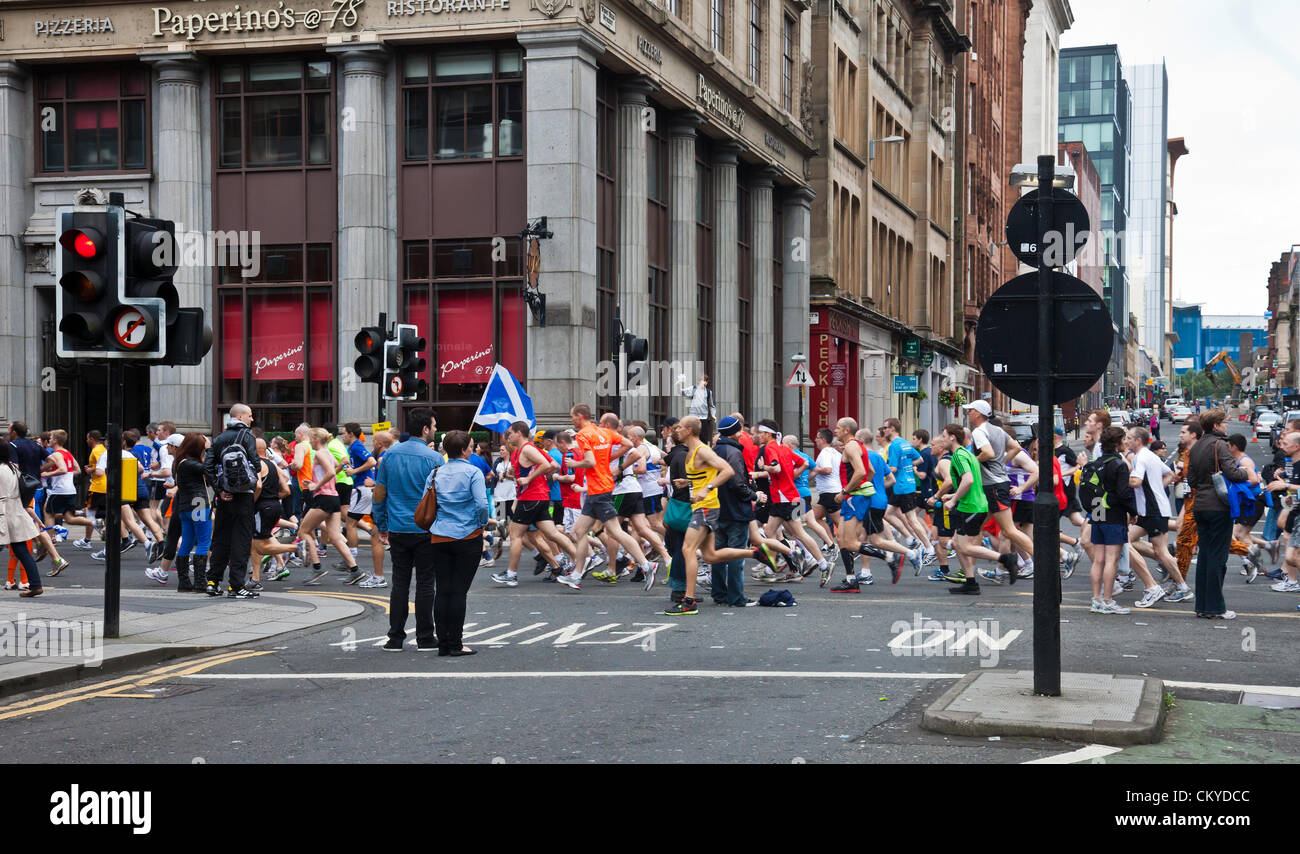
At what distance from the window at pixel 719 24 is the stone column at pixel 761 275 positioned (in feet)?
15.6

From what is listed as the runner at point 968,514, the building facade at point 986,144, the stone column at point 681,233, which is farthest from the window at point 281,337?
the building facade at point 986,144

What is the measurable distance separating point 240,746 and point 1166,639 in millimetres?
7759

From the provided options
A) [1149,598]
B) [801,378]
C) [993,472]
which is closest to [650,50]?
[801,378]

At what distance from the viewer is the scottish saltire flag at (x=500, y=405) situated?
73.9 feet

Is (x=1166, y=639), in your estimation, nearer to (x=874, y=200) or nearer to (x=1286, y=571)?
(x=1286, y=571)

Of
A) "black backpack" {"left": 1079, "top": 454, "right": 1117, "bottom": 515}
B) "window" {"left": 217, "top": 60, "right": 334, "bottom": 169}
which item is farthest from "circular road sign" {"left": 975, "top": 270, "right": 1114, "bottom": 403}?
"window" {"left": 217, "top": 60, "right": 334, "bottom": 169}

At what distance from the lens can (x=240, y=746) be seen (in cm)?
780

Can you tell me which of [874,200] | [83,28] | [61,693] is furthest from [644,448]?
[874,200]

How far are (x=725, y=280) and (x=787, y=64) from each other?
8.68m

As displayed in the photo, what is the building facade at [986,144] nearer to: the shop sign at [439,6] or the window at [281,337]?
the window at [281,337]

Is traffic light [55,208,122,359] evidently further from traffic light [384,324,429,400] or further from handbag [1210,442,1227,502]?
traffic light [384,324,429,400]

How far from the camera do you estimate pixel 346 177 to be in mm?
28781

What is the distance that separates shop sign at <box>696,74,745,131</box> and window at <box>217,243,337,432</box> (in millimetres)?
9914

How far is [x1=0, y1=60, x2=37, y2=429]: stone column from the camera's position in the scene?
29969 mm
